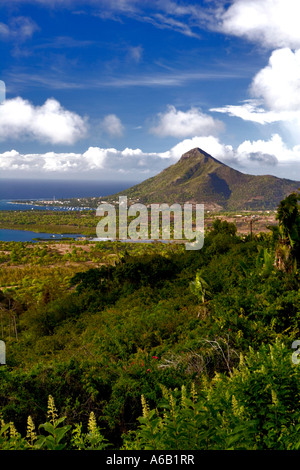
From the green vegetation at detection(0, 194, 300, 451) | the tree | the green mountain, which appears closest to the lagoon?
the green mountain

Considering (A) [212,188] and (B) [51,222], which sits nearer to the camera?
(B) [51,222]

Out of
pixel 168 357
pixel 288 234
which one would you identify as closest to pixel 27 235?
pixel 288 234

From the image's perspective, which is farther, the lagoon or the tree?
the lagoon

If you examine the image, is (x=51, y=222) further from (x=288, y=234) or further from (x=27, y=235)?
(x=288, y=234)

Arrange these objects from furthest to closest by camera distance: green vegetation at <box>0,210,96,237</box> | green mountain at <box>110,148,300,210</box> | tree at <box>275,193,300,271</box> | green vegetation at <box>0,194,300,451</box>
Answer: green mountain at <box>110,148,300,210</box>, green vegetation at <box>0,210,96,237</box>, tree at <box>275,193,300,271</box>, green vegetation at <box>0,194,300,451</box>

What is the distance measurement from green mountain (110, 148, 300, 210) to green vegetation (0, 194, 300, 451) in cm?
12846

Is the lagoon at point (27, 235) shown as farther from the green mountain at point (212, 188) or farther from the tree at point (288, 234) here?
the tree at point (288, 234)

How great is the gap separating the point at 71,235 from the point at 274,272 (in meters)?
83.6

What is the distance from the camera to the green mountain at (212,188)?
150125mm

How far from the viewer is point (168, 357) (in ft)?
20.8

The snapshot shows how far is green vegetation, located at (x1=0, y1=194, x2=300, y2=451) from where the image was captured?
2.28 metres

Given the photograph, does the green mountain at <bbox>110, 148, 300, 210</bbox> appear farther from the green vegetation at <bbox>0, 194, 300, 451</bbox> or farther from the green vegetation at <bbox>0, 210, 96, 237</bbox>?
the green vegetation at <bbox>0, 194, 300, 451</bbox>

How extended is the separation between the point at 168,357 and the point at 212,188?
552 ft

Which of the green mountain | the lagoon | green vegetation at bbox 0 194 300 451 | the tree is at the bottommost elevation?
the lagoon
